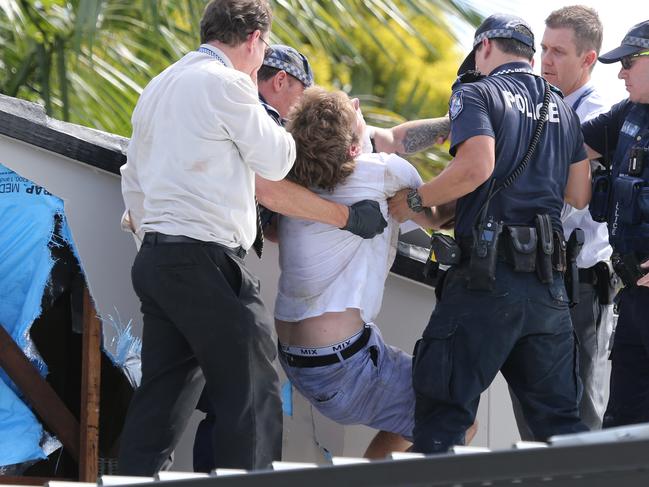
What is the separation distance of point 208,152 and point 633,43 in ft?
5.68

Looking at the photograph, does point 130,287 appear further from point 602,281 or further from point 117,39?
point 117,39

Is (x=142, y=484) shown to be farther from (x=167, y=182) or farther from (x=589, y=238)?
(x=589, y=238)

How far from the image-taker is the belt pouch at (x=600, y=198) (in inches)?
171

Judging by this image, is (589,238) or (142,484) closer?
(142,484)

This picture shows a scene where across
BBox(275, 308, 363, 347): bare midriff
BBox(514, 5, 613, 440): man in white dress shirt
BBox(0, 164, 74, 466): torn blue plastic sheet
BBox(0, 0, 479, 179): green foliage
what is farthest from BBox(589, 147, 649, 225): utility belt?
BBox(0, 0, 479, 179): green foliage

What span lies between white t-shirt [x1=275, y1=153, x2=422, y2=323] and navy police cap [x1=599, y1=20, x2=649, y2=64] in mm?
932

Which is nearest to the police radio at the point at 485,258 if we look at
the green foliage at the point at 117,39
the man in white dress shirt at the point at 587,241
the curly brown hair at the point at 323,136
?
the curly brown hair at the point at 323,136

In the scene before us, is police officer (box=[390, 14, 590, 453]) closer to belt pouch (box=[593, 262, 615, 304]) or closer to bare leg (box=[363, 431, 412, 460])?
bare leg (box=[363, 431, 412, 460])

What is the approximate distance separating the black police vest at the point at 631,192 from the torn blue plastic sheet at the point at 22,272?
201 cm

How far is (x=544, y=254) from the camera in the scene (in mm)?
3953

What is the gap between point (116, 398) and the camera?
440 centimetres

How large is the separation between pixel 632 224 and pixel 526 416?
812mm

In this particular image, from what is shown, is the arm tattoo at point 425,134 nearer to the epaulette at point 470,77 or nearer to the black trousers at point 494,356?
the epaulette at point 470,77

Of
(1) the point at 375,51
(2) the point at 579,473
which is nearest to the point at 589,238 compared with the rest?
(2) the point at 579,473
